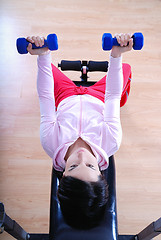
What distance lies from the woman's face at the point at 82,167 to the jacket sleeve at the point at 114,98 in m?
0.22

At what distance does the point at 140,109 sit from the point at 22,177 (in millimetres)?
952

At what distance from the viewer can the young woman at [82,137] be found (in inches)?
34.0

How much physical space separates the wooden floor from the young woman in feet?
1.56

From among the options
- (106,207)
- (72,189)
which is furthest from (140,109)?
(72,189)

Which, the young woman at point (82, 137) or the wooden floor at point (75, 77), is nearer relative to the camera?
the young woman at point (82, 137)

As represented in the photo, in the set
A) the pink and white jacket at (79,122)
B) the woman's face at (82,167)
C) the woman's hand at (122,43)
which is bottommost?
the woman's face at (82,167)

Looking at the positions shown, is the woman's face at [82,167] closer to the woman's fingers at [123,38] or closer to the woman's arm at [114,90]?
the woman's arm at [114,90]

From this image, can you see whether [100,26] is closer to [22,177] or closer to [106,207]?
[22,177]

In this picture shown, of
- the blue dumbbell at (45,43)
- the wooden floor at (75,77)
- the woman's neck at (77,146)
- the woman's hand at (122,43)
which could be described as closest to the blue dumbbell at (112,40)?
the woman's hand at (122,43)

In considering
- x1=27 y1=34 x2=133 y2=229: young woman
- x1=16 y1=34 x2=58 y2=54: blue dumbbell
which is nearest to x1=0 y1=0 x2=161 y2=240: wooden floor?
x1=27 y1=34 x2=133 y2=229: young woman

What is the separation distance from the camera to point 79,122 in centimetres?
111

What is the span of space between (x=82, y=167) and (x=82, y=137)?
0.21 meters

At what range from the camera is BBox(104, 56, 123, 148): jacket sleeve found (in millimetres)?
1105

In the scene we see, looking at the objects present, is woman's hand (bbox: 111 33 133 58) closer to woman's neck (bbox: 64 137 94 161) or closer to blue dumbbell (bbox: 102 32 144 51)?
blue dumbbell (bbox: 102 32 144 51)
